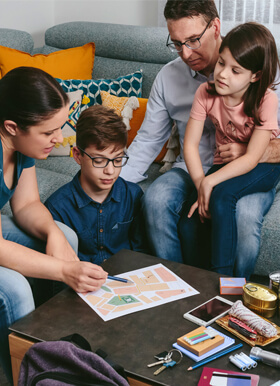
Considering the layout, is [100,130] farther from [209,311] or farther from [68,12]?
[68,12]

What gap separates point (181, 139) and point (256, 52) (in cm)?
60

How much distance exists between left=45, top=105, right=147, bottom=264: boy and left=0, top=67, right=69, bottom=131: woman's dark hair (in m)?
0.36

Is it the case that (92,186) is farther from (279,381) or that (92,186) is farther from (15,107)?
(279,381)

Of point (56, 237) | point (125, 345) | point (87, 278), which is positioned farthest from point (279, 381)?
point (56, 237)

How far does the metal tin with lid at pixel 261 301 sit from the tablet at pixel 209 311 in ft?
0.17

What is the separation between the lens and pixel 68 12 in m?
3.87

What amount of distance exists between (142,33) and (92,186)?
1326 millimetres

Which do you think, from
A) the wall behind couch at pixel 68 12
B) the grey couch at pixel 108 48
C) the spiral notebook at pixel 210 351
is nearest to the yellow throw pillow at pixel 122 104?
the grey couch at pixel 108 48

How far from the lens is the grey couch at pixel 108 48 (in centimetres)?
249

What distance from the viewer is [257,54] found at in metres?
1.76

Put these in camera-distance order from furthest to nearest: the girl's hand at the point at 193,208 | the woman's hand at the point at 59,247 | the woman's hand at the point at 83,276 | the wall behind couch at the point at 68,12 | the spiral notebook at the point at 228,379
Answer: the wall behind couch at the point at 68,12 → the girl's hand at the point at 193,208 → the woman's hand at the point at 59,247 → the woman's hand at the point at 83,276 → the spiral notebook at the point at 228,379

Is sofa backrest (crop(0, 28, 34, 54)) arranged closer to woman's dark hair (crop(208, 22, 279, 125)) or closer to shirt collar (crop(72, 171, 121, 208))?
shirt collar (crop(72, 171, 121, 208))

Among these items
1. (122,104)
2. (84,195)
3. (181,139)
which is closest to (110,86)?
(122,104)

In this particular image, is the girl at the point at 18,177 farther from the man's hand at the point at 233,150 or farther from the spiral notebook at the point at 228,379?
the man's hand at the point at 233,150
